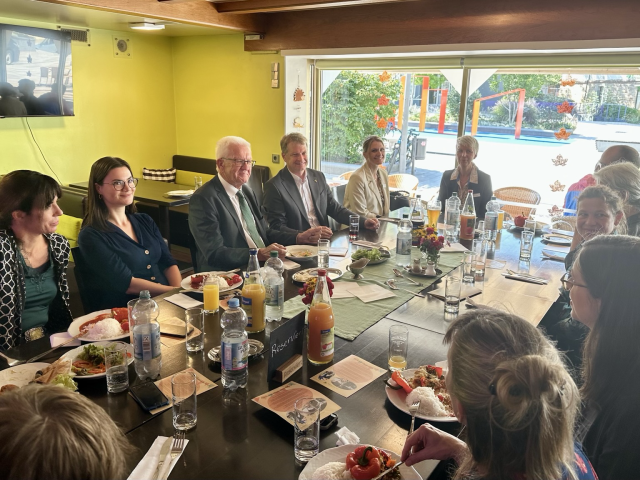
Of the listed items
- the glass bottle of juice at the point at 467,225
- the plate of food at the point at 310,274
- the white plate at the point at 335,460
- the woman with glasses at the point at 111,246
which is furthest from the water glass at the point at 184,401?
the glass bottle of juice at the point at 467,225

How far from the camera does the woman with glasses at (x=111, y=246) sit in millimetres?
2508

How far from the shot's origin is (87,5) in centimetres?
383

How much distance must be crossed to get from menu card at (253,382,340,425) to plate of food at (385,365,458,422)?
20 cm

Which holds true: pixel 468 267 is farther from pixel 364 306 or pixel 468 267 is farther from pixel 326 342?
pixel 326 342

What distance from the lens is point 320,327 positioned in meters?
1.65

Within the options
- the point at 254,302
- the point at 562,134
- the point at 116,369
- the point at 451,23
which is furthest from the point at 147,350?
the point at 562,134

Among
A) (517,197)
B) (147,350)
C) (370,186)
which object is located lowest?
(147,350)

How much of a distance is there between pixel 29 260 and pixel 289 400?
60.7 inches

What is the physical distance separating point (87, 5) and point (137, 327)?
332 cm

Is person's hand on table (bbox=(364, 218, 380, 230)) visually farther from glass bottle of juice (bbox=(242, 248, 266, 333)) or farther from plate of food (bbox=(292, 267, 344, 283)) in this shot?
glass bottle of juice (bbox=(242, 248, 266, 333))

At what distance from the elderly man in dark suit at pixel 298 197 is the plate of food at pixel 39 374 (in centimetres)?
208

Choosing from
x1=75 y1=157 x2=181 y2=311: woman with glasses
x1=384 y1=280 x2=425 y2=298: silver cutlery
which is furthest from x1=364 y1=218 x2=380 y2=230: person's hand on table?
x1=75 y1=157 x2=181 y2=311: woman with glasses

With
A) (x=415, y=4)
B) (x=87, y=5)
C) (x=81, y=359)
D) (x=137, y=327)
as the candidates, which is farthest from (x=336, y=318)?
(x=415, y=4)

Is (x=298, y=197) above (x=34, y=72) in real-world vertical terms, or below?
below
